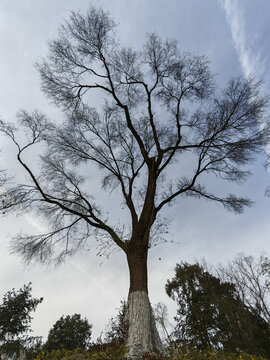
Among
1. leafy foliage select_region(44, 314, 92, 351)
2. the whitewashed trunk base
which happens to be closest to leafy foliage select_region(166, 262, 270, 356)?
the whitewashed trunk base

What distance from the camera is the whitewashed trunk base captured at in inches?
145

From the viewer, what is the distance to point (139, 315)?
4121 mm

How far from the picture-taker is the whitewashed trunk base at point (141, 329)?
3682 millimetres

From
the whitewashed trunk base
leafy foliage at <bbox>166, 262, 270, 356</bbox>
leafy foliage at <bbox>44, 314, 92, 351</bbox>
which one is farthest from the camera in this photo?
leafy foliage at <bbox>44, 314, 92, 351</bbox>

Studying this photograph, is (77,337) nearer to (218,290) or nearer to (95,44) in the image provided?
(218,290)

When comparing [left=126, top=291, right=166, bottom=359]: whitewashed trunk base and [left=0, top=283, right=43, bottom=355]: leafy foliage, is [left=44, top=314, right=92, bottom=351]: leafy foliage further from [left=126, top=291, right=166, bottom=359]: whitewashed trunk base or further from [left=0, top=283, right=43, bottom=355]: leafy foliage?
[left=126, top=291, right=166, bottom=359]: whitewashed trunk base

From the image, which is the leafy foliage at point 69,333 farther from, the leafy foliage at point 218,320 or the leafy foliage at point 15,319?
the leafy foliage at point 218,320

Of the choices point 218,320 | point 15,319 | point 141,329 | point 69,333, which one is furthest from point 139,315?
point 69,333

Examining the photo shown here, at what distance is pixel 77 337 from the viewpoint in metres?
26.6

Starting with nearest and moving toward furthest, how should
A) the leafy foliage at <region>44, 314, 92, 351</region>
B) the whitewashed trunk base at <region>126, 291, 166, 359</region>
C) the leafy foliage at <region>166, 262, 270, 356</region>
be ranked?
the whitewashed trunk base at <region>126, 291, 166, 359</region> < the leafy foliage at <region>166, 262, 270, 356</region> < the leafy foliage at <region>44, 314, 92, 351</region>

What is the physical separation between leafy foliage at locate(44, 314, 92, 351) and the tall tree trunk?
28.3 metres

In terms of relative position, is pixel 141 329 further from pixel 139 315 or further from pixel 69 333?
pixel 69 333

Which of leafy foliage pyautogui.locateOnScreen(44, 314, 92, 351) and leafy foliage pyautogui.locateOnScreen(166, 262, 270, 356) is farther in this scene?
leafy foliage pyautogui.locateOnScreen(44, 314, 92, 351)

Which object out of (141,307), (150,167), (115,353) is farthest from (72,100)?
(115,353)
